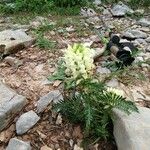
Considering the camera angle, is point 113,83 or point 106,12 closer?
point 113,83

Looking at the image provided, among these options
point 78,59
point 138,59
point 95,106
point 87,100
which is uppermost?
point 78,59

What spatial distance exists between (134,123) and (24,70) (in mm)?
1689

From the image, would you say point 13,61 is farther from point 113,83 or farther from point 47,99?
point 113,83

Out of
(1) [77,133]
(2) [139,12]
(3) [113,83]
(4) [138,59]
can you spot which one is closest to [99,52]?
(4) [138,59]

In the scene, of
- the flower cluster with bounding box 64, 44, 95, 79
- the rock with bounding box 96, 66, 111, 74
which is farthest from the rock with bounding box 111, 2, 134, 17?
the flower cluster with bounding box 64, 44, 95, 79

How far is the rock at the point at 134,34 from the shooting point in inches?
221

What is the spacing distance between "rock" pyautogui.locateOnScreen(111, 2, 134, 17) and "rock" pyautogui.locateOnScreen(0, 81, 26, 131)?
3244mm

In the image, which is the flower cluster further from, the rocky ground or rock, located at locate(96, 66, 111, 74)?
rock, located at locate(96, 66, 111, 74)

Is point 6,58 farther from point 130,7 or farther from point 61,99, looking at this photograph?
point 130,7

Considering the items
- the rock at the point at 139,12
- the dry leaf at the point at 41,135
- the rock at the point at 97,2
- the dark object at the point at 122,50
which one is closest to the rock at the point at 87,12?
the rock at the point at 97,2

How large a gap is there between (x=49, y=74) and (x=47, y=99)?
1.87ft

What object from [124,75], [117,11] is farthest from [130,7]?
[124,75]

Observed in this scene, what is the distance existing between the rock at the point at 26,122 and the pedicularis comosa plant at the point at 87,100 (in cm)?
25

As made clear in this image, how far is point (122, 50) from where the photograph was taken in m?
4.76
